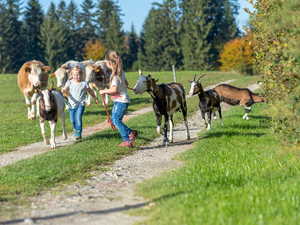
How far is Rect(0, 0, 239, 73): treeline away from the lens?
3002 inches

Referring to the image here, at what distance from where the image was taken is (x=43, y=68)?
54.2 feet

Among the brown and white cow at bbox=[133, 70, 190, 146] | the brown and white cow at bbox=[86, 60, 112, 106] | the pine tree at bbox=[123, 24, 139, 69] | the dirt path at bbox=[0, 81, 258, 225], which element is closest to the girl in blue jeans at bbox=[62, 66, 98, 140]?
the brown and white cow at bbox=[133, 70, 190, 146]

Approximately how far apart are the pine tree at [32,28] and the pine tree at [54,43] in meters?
2.02

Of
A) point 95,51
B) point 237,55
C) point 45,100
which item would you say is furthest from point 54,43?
point 45,100

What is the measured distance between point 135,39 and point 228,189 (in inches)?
3384

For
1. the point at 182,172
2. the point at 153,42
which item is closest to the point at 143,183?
the point at 182,172

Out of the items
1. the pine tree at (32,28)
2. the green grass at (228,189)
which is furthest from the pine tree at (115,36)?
the green grass at (228,189)

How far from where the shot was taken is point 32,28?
86.9 metres

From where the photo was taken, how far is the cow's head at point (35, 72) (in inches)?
639

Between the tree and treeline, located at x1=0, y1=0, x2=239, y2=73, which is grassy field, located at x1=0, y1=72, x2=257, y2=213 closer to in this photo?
treeline, located at x1=0, y1=0, x2=239, y2=73

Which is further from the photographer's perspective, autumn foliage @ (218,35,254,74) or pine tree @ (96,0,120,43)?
pine tree @ (96,0,120,43)

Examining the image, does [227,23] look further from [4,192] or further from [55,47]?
[4,192]

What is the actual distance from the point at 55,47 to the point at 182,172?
247ft

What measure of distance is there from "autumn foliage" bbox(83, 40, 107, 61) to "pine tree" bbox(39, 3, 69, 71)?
461 cm
